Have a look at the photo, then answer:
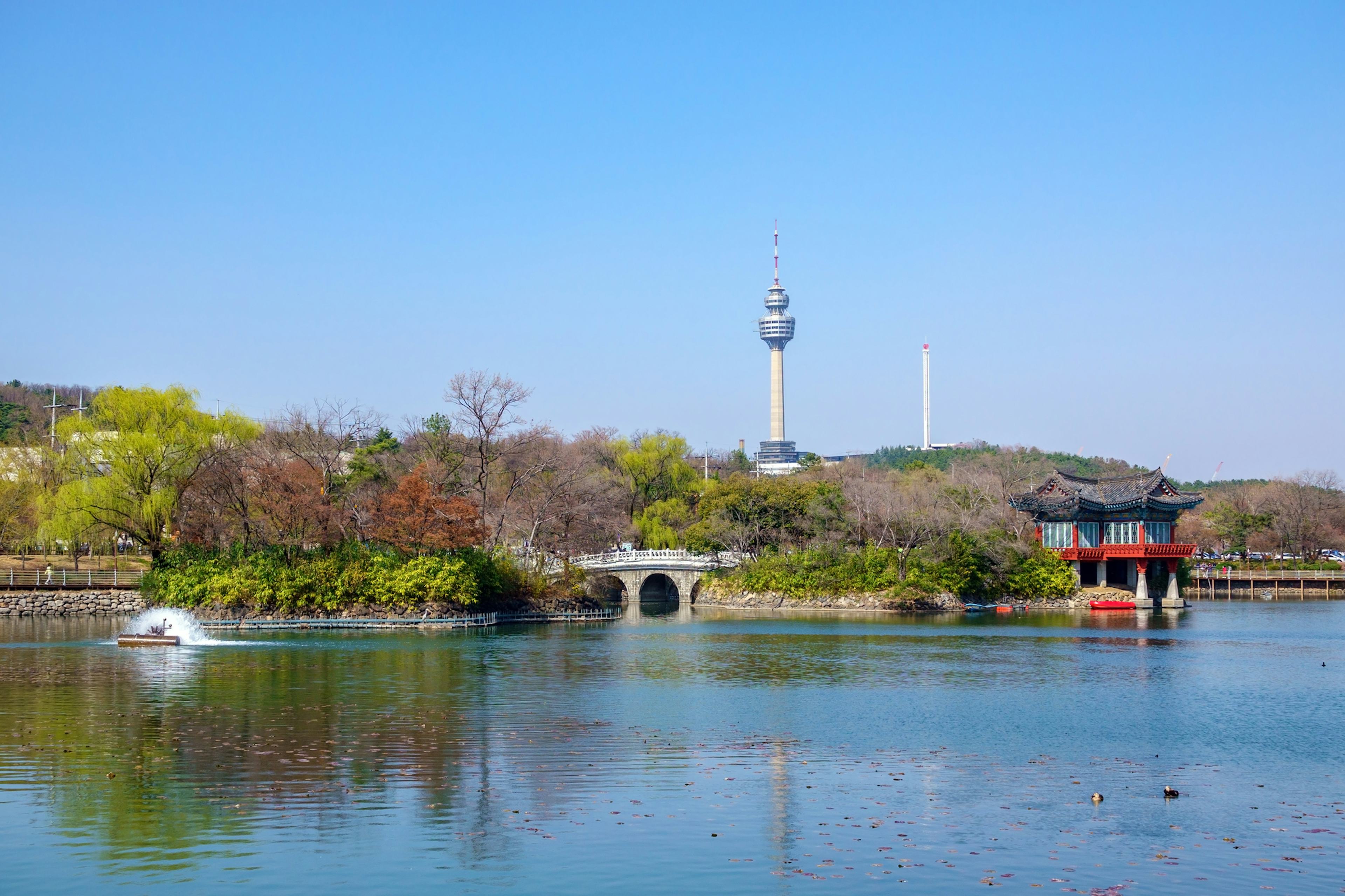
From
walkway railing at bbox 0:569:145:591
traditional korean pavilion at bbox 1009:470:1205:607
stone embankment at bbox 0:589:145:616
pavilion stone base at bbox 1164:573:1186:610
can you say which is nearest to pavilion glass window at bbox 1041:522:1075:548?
traditional korean pavilion at bbox 1009:470:1205:607

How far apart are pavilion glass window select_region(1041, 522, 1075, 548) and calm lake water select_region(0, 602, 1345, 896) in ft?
99.0

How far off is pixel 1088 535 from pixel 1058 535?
1558 millimetres

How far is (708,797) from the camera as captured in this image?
16781mm

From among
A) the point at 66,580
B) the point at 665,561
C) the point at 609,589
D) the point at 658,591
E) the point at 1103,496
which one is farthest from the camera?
the point at 658,591

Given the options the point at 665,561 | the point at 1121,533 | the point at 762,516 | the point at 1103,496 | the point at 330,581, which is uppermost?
the point at 1103,496

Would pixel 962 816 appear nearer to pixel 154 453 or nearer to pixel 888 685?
pixel 888 685

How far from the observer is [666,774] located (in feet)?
59.8

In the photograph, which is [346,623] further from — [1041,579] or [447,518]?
[1041,579]

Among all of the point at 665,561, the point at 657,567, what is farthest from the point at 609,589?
the point at 665,561

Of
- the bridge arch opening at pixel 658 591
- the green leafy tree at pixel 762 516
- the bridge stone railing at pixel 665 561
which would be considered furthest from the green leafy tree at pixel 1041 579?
the bridge arch opening at pixel 658 591

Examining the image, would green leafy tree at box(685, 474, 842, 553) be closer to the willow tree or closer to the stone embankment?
the willow tree

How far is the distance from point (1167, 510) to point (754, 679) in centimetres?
4241

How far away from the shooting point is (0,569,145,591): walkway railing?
5659 centimetres

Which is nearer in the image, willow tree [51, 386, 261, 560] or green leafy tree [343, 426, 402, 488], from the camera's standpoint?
willow tree [51, 386, 261, 560]
